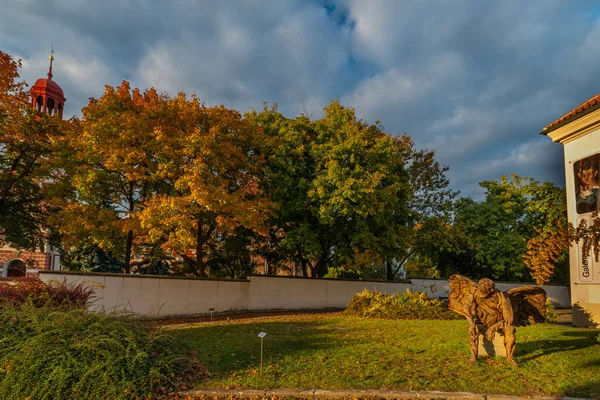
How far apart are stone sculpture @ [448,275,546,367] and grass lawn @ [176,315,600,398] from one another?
0.48 m

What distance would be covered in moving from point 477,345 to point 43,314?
7822mm

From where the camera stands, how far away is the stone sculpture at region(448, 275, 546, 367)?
280 inches

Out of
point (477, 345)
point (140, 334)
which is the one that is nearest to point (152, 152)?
point (140, 334)

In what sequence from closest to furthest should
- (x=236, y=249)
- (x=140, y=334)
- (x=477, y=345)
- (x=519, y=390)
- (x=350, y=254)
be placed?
(x=519, y=390) < (x=140, y=334) < (x=477, y=345) < (x=350, y=254) < (x=236, y=249)

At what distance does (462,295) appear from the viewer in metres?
7.91

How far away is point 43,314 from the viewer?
684cm

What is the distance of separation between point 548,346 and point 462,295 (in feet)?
9.29

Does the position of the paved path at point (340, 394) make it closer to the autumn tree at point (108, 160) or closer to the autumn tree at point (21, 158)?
the autumn tree at point (108, 160)

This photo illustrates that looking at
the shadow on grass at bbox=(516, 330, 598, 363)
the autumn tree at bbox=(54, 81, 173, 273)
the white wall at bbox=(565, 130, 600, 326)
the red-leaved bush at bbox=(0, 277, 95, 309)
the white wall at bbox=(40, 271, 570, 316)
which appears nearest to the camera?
the shadow on grass at bbox=(516, 330, 598, 363)

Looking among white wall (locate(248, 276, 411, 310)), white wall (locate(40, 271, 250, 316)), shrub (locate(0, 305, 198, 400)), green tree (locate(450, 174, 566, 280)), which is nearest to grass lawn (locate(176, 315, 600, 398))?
shrub (locate(0, 305, 198, 400))

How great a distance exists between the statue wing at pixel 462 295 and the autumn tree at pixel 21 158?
16245 millimetres

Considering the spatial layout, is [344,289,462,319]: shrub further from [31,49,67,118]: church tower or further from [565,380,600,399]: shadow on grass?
[31,49,67,118]: church tower

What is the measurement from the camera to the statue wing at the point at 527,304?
25.2ft

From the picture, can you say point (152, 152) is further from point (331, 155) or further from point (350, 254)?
point (350, 254)
